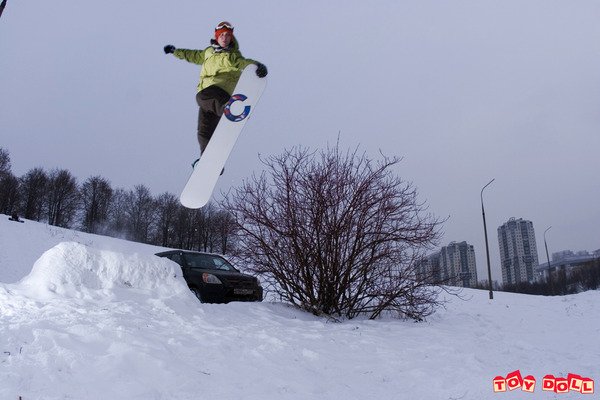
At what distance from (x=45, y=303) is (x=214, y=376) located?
234cm

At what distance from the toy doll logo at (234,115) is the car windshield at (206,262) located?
13.8ft

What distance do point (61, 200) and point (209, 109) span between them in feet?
117

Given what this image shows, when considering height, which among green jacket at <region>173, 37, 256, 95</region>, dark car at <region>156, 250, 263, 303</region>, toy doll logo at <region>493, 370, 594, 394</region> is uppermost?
green jacket at <region>173, 37, 256, 95</region>

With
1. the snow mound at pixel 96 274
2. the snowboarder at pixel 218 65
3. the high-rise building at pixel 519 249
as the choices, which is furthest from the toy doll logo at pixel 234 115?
the high-rise building at pixel 519 249

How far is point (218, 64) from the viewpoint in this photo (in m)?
3.90

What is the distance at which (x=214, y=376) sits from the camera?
12.7 ft

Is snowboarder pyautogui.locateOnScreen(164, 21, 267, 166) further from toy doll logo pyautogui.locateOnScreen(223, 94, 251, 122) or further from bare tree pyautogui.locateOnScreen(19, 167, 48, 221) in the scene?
bare tree pyautogui.locateOnScreen(19, 167, 48, 221)

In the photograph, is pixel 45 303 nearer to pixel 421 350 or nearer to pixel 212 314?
pixel 212 314

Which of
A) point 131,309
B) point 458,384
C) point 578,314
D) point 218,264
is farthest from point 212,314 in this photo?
point 578,314

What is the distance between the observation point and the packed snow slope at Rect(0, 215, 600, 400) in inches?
138

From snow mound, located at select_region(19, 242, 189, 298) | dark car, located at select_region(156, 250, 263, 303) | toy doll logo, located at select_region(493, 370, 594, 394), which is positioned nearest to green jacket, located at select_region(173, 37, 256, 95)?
snow mound, located at select_region(19, 242, 189, 298)

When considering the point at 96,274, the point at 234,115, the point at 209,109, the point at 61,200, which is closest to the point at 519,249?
the point at 61,200

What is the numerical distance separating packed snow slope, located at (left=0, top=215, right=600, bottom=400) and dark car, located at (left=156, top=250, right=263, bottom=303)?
0.50 m

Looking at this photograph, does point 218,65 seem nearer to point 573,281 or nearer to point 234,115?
point 234,115
